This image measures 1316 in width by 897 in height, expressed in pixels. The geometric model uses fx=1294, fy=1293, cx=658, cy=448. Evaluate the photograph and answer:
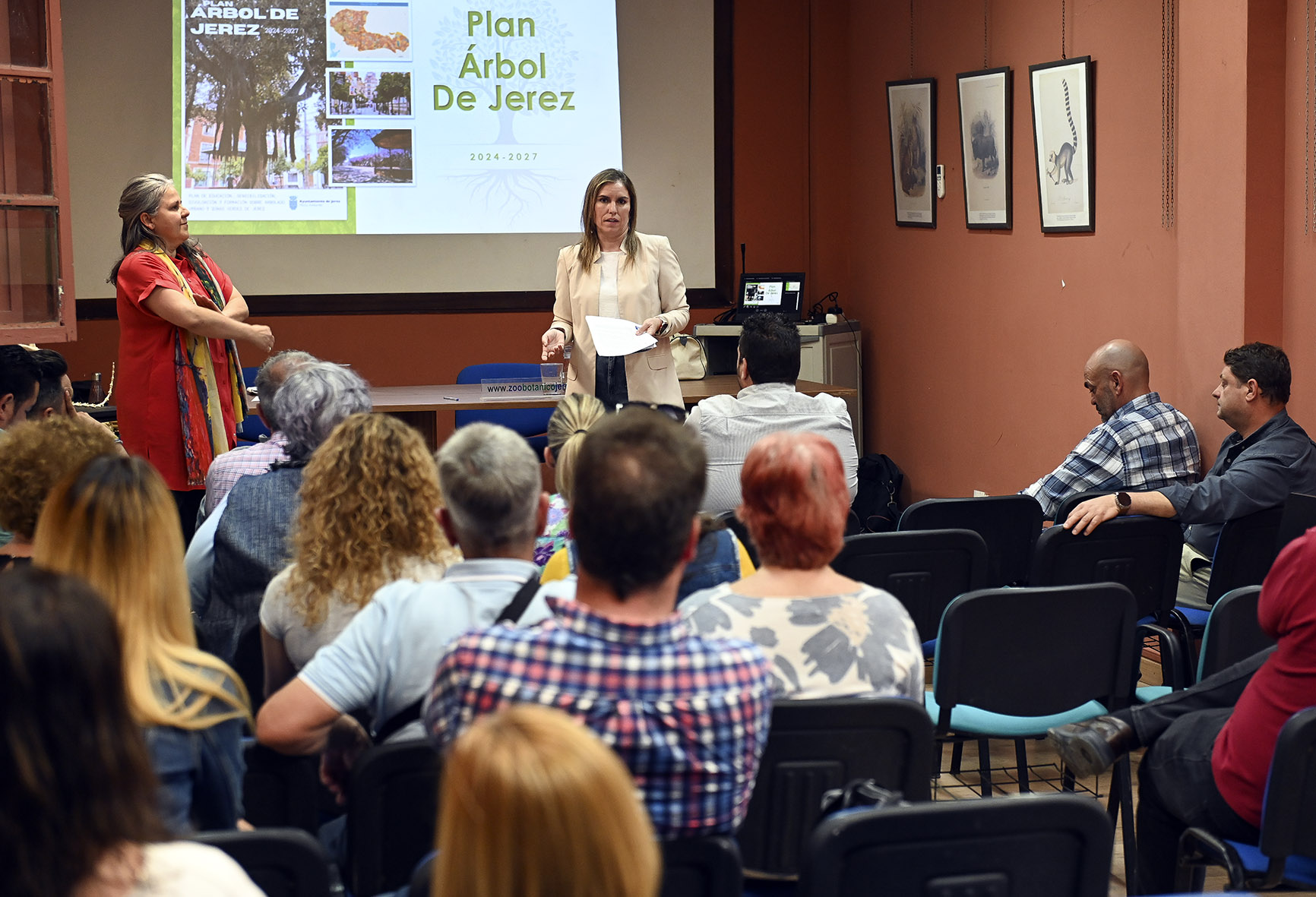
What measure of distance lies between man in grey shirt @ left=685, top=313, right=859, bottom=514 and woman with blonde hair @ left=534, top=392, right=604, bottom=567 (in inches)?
38.7

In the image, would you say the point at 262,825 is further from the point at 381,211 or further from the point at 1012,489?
the point at 381,211

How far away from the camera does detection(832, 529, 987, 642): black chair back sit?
9.82ft

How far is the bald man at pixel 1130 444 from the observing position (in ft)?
13.7

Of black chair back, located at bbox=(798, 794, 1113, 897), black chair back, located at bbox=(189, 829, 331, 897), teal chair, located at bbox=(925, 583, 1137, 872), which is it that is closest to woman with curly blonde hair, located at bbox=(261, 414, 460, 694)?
black chair back, located at bbox=(189, 829, 331, 897)

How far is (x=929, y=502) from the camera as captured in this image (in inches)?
137

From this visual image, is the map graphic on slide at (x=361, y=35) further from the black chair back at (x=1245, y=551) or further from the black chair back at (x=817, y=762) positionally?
the black chair back at (x=817, y=762)

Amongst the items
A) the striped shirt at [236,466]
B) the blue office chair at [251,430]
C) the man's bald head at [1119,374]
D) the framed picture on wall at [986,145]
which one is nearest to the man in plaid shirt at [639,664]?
the striped shirt at [236,466]

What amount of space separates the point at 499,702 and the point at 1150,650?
3.41m

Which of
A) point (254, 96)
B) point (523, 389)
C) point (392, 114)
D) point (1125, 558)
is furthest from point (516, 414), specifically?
point (1125, 558)

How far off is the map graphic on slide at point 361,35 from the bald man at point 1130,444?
13.6ft

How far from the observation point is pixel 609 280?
16.7 ft

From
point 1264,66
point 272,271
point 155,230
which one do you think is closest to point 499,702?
point 155,230

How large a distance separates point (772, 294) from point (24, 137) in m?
4.13

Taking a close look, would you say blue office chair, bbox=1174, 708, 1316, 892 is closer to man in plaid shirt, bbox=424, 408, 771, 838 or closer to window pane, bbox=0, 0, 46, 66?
man in plaid shirt, bbox=424, 408, 771, 838
